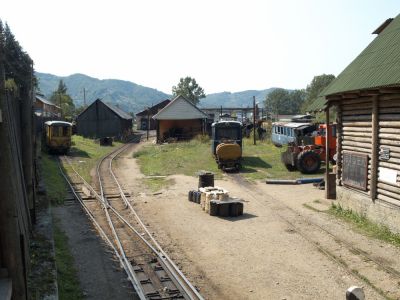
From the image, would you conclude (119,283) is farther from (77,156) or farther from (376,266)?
(77,156)

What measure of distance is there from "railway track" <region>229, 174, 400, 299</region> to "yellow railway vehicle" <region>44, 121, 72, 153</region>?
23308 mm

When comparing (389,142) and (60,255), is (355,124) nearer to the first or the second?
(389,142)

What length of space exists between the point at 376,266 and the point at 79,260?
7073 mm

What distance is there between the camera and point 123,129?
57906 mm

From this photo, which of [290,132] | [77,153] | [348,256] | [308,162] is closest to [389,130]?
[348,256]

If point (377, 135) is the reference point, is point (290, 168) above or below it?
below

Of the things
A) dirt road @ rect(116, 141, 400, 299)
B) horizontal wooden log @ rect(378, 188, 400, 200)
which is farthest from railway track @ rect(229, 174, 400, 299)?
horizontal wooden log @ rect(378, 188, 400, 200)

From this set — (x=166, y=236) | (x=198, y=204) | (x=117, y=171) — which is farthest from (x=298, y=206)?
(x=117, y=171)

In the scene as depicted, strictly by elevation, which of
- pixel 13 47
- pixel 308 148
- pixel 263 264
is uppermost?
pixel 13 47

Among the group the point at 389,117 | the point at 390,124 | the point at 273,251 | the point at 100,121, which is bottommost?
the point at 273,251

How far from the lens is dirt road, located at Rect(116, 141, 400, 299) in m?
9.21

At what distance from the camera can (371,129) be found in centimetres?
1377

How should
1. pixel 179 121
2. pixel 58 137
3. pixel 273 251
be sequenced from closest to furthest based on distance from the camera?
pixel 273 251 < pixel 58 137 < pixel 179 121

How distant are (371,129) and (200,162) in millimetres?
16505
